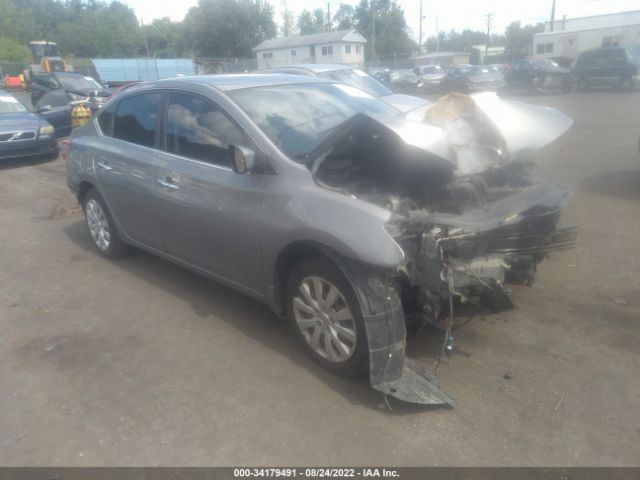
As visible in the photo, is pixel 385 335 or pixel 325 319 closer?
pixel 385 335

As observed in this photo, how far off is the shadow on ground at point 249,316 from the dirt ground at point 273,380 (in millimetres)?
14

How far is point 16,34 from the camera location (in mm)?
72625

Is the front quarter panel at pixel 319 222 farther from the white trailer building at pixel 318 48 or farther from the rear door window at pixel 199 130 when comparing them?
the white trailer building at pixel 318 48

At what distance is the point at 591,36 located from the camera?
32.5m

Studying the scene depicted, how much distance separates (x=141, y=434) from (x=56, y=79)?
1745 centimetres

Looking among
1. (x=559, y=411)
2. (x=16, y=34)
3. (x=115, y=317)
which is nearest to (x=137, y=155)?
(x=115, y=317)

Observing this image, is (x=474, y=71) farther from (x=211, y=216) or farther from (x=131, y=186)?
(x=211, y=216)

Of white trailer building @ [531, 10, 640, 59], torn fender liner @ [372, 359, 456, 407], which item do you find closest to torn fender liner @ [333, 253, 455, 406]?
torn fender liner @ [372, 359, 456, 407]

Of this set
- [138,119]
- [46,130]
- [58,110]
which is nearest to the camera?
[138,119]

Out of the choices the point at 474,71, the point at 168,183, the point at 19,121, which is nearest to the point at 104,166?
the point at 168,183

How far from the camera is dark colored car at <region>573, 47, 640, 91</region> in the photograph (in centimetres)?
2077

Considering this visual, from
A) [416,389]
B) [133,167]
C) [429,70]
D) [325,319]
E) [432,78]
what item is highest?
[133,167]

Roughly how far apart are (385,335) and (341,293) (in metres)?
0.36

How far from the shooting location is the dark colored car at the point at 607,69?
818 inches
